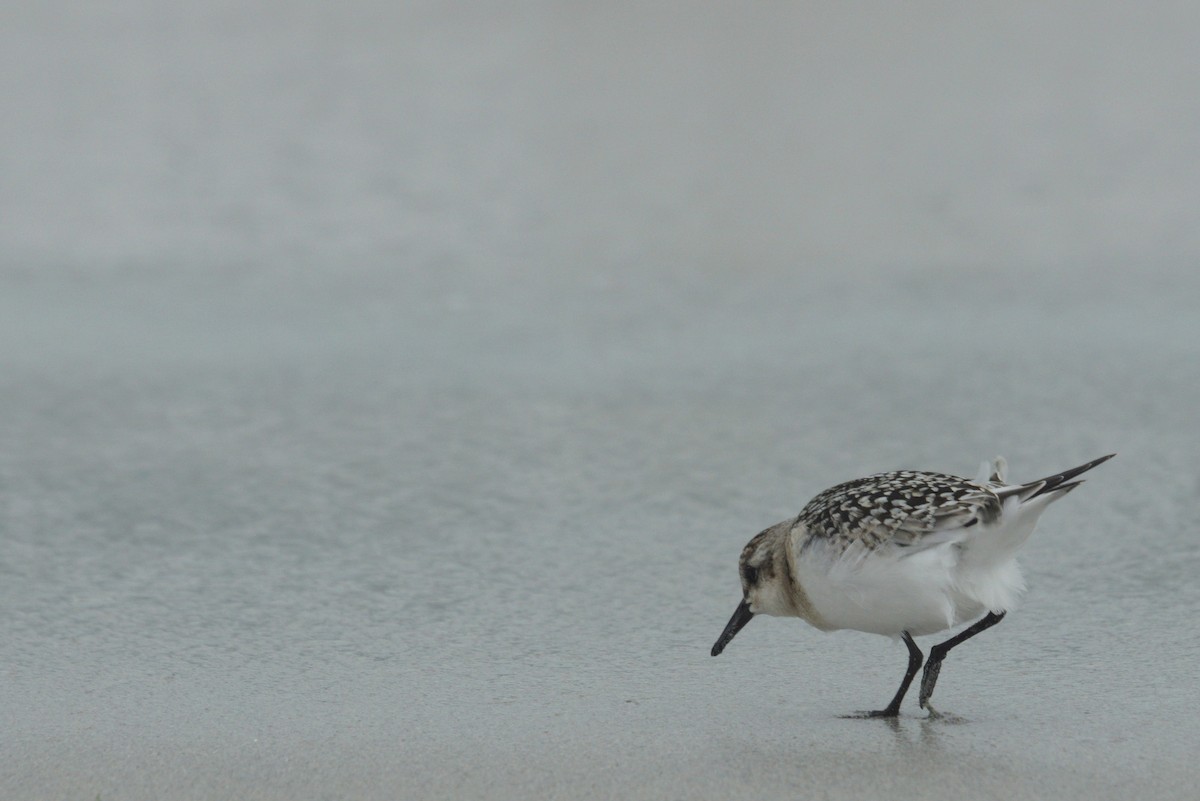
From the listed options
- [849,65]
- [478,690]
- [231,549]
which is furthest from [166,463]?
[849,65]

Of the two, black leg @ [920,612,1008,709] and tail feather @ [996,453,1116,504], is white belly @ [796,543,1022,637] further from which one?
tail feather @ [996,453,1116,504]

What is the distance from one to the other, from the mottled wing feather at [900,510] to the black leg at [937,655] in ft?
1.13

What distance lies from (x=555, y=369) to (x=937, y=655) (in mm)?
3763

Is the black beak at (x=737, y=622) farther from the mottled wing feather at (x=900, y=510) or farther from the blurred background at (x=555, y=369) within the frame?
the mottled wing feather at (x=900, y=510)

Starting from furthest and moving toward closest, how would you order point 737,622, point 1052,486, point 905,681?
point 737,622 < point 905,681 < point 1052,486

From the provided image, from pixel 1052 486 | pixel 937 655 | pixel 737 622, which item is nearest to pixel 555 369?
pixel 737 622

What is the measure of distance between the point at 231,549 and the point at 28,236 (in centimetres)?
496

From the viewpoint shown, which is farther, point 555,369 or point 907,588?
point 555,369

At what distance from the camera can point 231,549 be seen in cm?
504

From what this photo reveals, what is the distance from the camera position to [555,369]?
7.23 meters

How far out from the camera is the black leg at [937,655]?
369cm

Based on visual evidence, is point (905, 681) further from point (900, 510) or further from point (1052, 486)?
point (1052, 486)

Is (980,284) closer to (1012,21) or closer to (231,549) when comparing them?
(1012,21)

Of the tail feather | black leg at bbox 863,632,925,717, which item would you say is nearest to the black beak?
black leg at bbox 863,632,925,717
